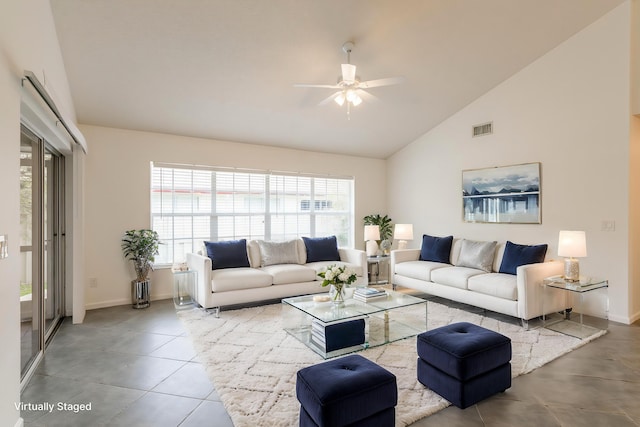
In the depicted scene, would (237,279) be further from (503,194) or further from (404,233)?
(503,194)

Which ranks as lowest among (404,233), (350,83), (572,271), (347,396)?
(347,396)

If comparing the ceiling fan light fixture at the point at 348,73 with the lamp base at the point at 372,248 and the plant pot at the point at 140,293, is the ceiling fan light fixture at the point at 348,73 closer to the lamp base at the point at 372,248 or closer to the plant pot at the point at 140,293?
the lamp base at the point at 372,248

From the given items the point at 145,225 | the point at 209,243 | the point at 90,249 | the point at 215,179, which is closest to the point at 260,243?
the point at 209,243

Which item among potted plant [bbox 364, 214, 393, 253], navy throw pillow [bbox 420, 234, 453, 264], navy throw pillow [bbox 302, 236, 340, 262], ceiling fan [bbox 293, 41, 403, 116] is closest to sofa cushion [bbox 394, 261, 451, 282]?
navy throw pillow [bbox 420, 234, 453, 264]

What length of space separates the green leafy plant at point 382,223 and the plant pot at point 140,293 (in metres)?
4.12

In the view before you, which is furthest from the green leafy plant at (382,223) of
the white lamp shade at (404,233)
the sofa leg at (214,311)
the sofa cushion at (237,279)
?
the sofa leg at (214,311)

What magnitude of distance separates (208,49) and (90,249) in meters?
3.13

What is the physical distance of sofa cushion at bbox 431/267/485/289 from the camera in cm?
456

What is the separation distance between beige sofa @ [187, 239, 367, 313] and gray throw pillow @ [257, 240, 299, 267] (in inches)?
1.0

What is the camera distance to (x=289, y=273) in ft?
16.0

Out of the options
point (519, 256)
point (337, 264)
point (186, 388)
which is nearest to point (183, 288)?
point (337, 264)

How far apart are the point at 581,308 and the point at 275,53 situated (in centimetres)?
485

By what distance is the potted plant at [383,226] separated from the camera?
22.7ft

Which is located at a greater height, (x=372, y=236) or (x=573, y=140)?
(x=573, y=140)
